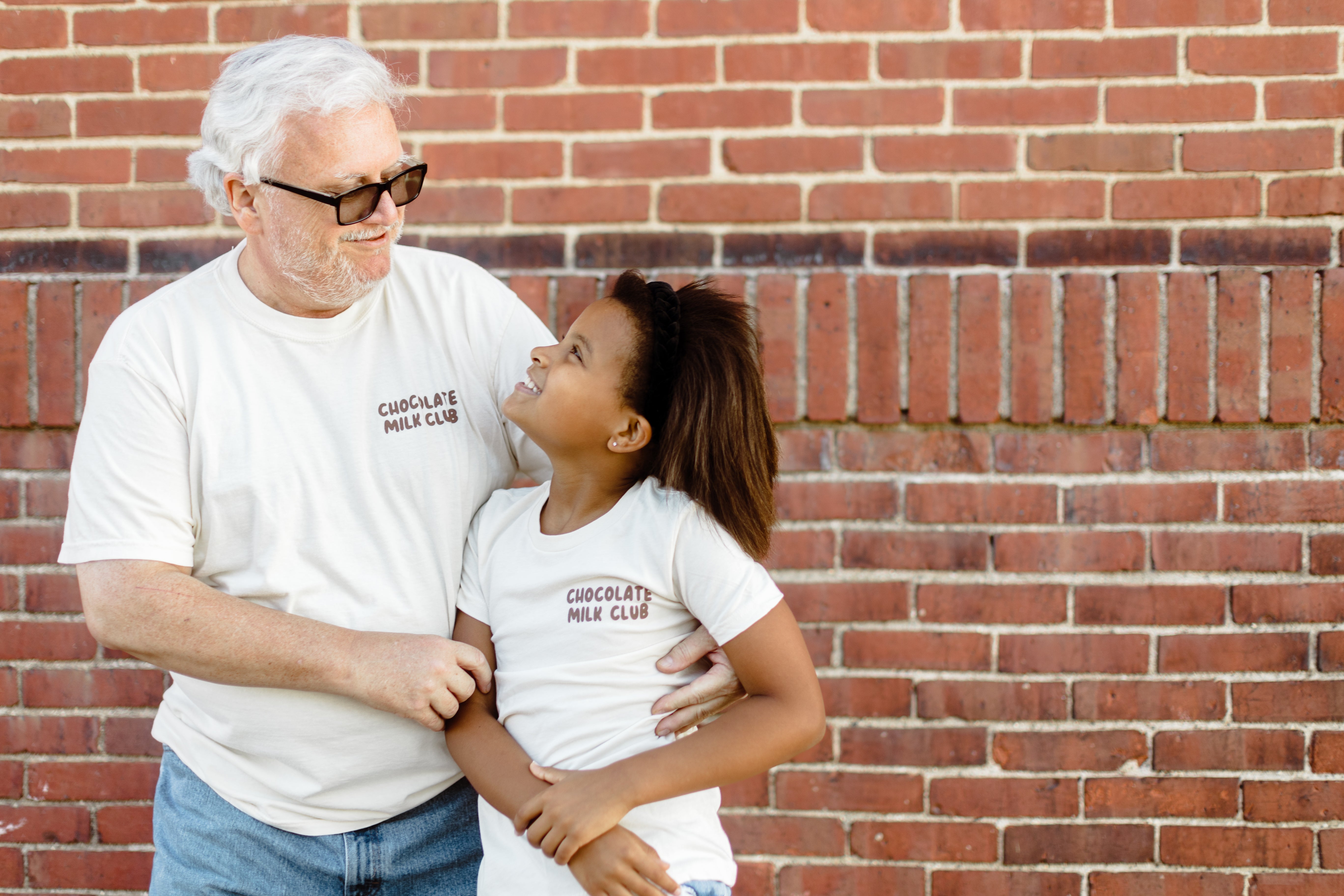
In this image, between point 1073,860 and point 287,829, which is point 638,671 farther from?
point 1073,860

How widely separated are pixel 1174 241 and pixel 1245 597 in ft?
2.55

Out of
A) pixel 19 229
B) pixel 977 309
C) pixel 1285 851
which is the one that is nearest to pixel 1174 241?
pixel 977 309

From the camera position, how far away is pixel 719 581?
1.48m

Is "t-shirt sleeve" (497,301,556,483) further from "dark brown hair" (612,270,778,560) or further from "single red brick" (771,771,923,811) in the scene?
"single red brick" (771,771,923,811)

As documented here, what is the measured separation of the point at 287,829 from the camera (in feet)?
5.33

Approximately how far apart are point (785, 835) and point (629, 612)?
1.05 meters

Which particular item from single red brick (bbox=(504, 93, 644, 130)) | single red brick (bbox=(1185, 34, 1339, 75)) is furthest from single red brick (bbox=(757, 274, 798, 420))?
single red brick (bbox=(1185, 34, 1339, 75))

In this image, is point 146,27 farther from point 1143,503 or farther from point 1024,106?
point 1143,503

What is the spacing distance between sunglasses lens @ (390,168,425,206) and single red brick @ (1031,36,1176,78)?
1372mm

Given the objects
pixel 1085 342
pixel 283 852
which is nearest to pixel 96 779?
pixel 283 852

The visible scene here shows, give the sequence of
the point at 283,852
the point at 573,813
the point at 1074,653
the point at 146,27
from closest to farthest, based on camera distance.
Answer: the point at 573,813
the point at 283,852
the point at 1074,653
the point at 146,27

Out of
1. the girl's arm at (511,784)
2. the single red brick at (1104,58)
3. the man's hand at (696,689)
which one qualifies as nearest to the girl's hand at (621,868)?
the girl's arm at (511,784)

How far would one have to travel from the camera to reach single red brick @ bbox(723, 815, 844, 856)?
2.31 meters

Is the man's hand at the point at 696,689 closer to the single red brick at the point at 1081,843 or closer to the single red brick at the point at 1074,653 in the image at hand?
the single red brick at the point at 1074,653
